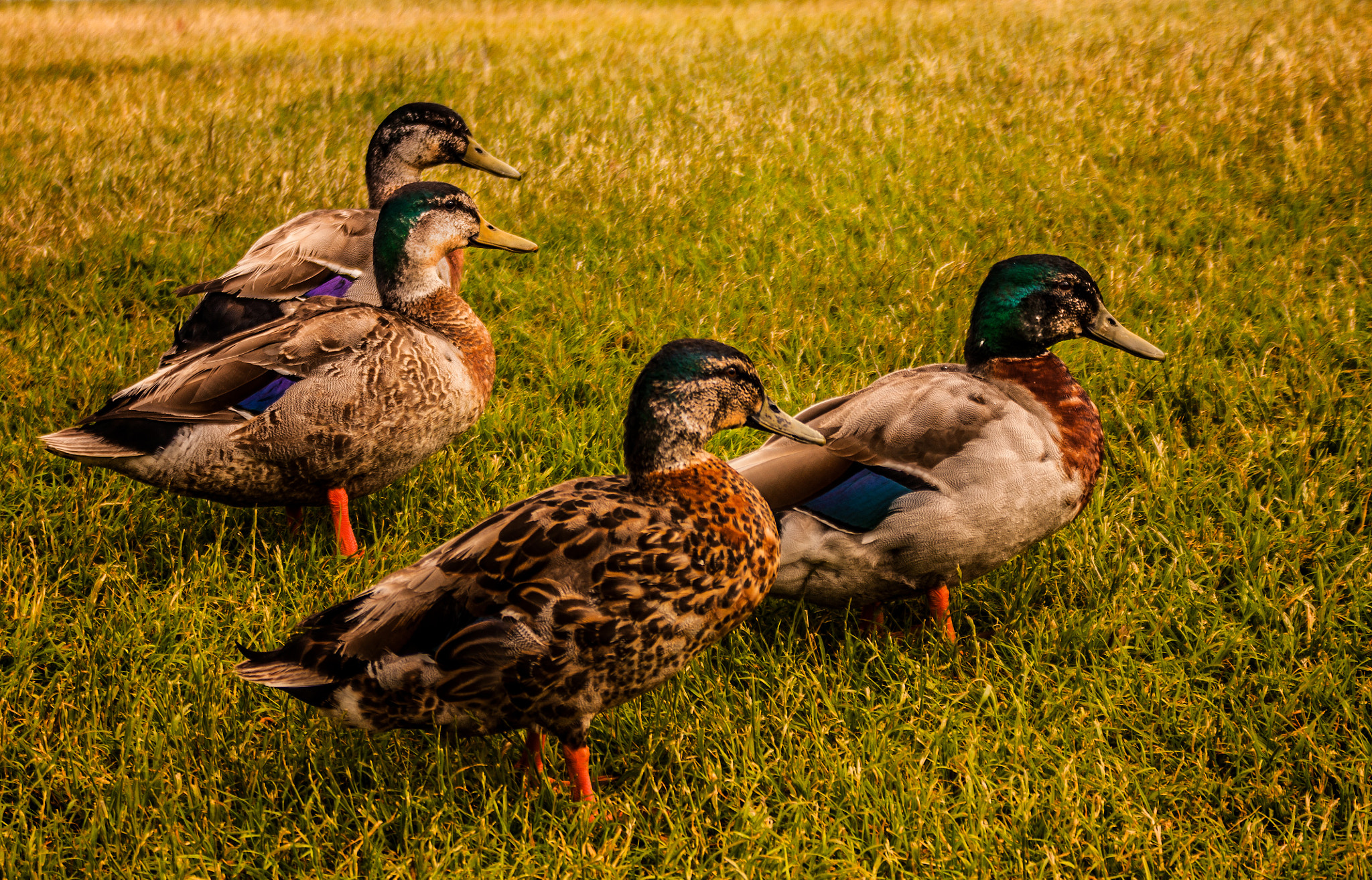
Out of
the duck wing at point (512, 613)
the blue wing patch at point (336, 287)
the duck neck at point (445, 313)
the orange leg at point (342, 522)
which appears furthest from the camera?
the blue wing patch at point (336, 287)

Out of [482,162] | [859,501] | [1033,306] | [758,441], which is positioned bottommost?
[758,441]

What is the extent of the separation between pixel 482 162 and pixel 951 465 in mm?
3569

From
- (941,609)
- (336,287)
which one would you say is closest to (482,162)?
(336,287)

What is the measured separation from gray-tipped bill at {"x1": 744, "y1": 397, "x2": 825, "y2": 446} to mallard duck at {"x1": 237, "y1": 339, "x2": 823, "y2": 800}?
65mm

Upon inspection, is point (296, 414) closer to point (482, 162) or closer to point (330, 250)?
point (330, 250)

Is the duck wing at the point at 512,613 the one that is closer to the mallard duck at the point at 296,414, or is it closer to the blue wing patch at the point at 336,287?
the mallard duck at the point at 296,414

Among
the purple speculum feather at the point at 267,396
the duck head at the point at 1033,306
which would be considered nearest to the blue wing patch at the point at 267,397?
the purple speculum feather at the point at 267,396

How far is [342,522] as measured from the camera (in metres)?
3.79

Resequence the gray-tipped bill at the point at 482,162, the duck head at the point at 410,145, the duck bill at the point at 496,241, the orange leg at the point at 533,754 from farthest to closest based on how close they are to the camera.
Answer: the gray-tipped bill at the point at 482,162 → the duck head at the point at 410,145 → the duck bill at the point at 496,241 → the orange leg at the point at 533,754

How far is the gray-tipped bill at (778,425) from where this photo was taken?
2.85 m

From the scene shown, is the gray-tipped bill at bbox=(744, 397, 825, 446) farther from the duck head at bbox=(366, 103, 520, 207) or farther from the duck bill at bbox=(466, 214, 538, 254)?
the duck head at bbox=(366, 103, 520, 207)

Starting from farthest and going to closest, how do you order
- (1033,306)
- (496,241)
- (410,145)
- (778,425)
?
(410,145), (496,241), (1033,306), (778,425)

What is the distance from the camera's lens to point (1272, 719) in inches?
118

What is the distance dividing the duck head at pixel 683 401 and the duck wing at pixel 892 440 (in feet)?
2.00
